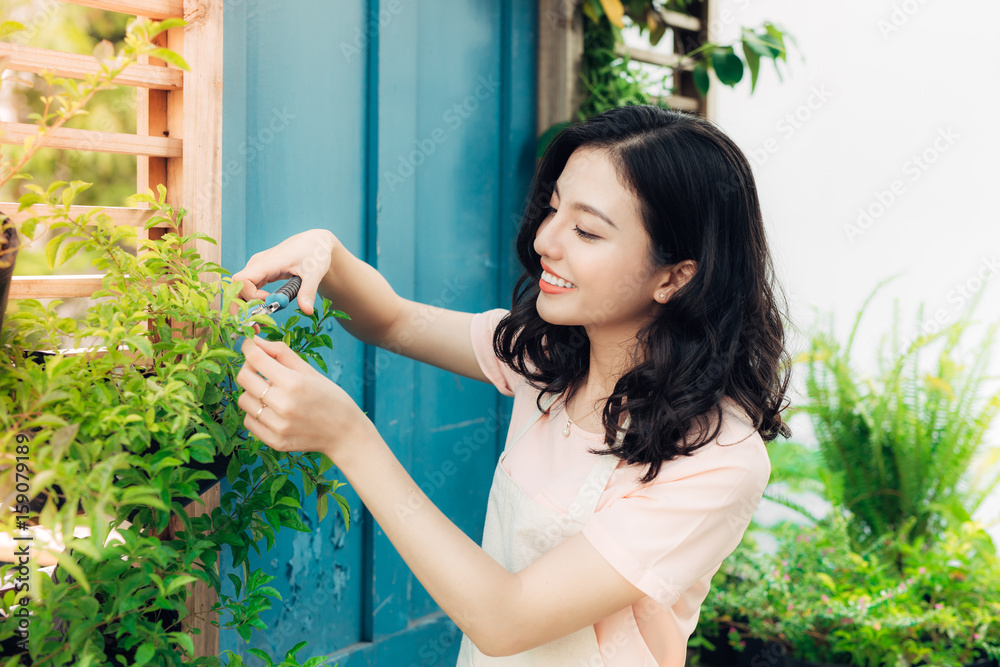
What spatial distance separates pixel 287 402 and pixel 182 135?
0.57 m

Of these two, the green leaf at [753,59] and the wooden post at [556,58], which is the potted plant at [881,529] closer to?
the green leaf at [753,59]

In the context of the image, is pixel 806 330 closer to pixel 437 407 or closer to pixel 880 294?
pixel 880 294

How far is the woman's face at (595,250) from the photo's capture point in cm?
120

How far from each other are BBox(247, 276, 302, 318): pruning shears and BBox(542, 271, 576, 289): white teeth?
41cm

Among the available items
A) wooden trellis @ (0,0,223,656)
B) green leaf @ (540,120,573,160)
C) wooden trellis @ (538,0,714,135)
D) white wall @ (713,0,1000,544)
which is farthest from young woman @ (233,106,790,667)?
white wall @ (713,0,1000,544)

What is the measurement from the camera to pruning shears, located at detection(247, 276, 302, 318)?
3.16 ft

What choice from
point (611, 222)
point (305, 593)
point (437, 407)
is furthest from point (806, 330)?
point (305, 593)

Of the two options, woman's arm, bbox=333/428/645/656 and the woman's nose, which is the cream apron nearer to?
woman's arm, bbox=333/428/645/656

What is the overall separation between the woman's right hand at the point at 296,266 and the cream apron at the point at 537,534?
51 cm

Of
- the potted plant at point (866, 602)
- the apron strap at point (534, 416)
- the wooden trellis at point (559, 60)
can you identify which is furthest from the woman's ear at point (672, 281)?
the potted plant at point (866, 602)

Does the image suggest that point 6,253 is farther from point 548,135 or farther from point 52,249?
point 548,135

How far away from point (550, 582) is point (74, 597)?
1.89ft

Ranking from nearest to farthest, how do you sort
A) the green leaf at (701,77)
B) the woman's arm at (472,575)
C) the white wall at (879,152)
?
the woman's arm at (472,575) < the green leaf at (701,77) < the white wall at (879,152)

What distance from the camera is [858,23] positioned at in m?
2.90
